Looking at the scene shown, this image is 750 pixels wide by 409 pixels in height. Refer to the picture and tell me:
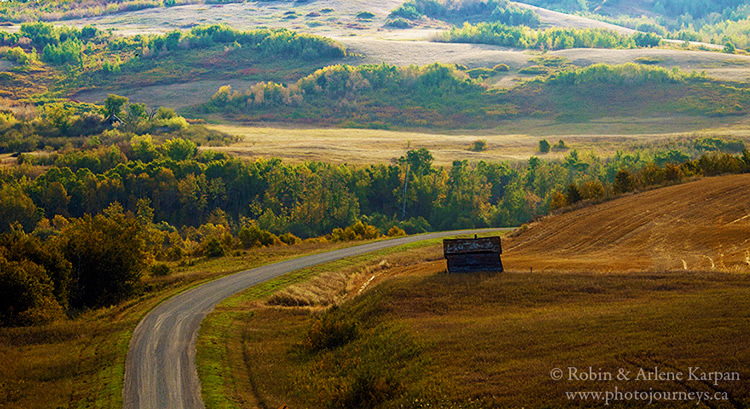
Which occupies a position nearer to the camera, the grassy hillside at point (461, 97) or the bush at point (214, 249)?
the bush at point (214, 249)

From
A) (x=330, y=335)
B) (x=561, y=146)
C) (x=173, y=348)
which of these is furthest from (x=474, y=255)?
(x=561, y=146)

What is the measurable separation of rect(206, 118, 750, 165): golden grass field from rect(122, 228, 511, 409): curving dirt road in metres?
69.2

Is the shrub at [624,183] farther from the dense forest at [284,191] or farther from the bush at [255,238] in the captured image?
the bush at [255,238]

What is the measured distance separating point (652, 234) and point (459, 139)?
97.1 meters

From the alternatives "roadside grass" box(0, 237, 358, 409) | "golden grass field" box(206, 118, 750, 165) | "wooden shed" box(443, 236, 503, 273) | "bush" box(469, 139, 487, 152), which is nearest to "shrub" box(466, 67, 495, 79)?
"golden grass field" box(206, 118, 750, 165)

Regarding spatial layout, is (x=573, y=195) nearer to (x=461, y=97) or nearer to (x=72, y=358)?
(x=72, y=358)

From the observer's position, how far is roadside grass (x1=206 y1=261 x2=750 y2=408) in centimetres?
1758

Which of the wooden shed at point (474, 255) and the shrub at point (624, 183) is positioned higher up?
the wooden shed at point (474, 255)

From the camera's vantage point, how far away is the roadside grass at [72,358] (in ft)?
70.9

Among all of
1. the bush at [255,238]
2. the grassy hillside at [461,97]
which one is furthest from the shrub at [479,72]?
the bush at [255,238]

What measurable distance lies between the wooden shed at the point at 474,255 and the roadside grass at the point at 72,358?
46.8 feet

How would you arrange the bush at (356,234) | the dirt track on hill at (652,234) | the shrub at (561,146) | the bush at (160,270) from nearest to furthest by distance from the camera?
the dirt track on hill at (652,234)
the bush at (160,270)
the bush at (356,234)
the shrub at (561,146)

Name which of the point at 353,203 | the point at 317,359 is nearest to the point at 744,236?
the point at 317,359

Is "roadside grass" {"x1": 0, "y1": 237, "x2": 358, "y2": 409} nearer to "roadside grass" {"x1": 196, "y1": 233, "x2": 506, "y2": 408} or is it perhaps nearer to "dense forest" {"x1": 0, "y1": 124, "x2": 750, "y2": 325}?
"roadside grass" {"x1": 196, "y1": 233, "x2": 506, "y2": 408}
